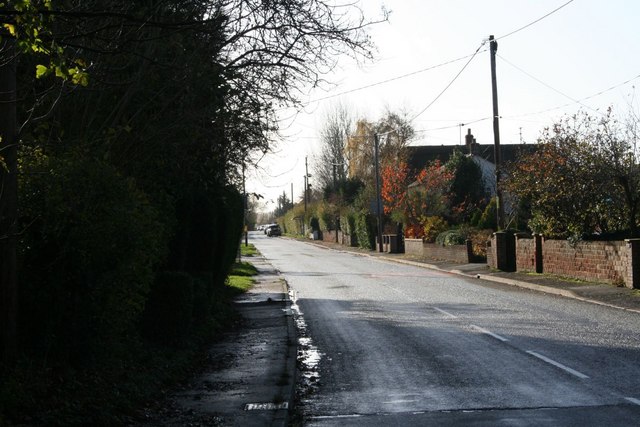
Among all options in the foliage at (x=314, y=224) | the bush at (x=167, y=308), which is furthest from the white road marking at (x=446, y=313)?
the foliage at (x=314, y=224)

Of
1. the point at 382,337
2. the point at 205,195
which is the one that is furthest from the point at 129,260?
the point at 205,195

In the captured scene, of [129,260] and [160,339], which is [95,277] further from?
[160,339]

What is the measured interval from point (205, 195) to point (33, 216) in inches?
378

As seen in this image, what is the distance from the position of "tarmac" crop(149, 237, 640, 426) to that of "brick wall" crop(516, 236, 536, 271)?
3.12 metres

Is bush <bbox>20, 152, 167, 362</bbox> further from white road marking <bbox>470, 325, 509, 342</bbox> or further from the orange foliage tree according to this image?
the orange foliage tree

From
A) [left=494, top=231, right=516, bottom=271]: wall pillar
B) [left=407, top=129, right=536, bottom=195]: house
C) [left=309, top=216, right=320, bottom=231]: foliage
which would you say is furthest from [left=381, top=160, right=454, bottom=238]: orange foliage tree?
[left=309, top=216, right=320, bottom=231]: foliage

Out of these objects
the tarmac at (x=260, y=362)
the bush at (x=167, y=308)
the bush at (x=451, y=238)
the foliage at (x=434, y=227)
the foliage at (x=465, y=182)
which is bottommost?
the tarmac at (x=260, y=362)

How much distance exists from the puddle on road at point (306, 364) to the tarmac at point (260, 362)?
0.13 metres

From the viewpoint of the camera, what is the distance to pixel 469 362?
1275 centimetres

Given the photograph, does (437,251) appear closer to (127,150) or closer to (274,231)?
(127,150)

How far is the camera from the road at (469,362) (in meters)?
9.34

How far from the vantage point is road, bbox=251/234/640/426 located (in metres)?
9.34

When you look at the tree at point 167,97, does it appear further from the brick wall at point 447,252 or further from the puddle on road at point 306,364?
the brick wall at point 447,252

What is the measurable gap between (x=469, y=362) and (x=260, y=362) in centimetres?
305
